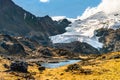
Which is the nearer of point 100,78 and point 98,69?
point 100,78

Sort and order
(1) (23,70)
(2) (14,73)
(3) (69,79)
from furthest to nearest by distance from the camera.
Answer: (1) (23,70), (2) (14,73), (3) (69,79)

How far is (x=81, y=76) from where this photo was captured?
262ft

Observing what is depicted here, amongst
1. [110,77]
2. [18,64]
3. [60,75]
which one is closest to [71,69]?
[60,75]

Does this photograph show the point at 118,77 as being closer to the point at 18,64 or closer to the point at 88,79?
the point at 88,79

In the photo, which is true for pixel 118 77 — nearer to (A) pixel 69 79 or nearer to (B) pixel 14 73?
(A) pixel 69 79

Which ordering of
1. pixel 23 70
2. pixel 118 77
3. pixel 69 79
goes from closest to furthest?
pixel 118 77, pixel 69 79, pixel 23 70

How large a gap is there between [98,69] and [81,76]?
29.6 feet

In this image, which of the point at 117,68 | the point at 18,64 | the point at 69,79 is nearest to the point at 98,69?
the point at 117,68

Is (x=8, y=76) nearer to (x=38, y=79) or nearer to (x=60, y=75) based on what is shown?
(x=38, y=79)

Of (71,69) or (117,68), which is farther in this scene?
(71,69)

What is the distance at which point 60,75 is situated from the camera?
84.5 meters

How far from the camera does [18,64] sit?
89375 mm

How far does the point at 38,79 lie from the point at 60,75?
8766 mm

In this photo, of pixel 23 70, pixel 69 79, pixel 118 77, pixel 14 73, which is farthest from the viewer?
pixel 23 70
